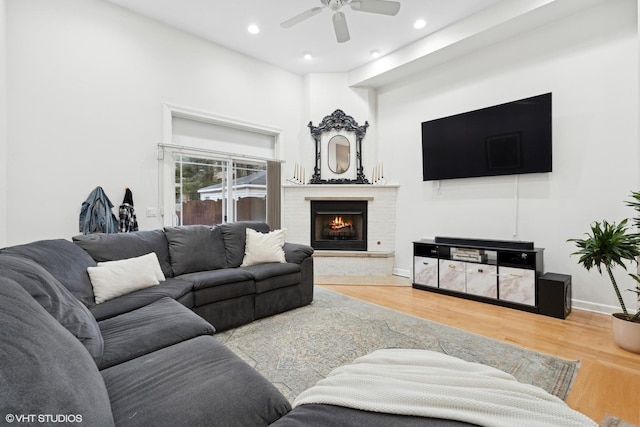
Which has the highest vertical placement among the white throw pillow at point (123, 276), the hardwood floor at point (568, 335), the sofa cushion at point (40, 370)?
the sofa cushion at point (40, 370)

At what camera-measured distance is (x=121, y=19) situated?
347cm

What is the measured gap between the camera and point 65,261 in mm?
1926

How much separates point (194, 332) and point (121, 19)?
384 centimetres

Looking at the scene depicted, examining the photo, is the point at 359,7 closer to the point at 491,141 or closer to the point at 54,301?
the point at 491,141

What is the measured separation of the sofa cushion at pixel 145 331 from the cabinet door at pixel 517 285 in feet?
10.2

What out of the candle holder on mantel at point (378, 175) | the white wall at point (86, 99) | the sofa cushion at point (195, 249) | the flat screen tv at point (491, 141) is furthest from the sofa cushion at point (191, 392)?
the candle holder on mantel at point (378, 175)

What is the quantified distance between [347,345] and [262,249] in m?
1.39

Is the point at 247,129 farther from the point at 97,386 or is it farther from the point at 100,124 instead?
the point at 97,386

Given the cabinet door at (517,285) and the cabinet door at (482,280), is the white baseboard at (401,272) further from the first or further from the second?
the cabinet door at (517,285)

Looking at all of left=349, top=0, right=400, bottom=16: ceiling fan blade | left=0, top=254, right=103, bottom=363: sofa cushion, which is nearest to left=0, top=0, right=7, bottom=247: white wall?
left=0, top=254, right=103, bottom=363: sofa cushion

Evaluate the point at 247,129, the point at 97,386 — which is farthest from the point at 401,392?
the point at 247,129

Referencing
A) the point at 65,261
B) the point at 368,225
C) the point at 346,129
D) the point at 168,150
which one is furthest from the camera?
the point at 346,129

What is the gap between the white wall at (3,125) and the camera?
2561mm

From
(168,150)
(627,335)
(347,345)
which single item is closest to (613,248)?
(627,335)
